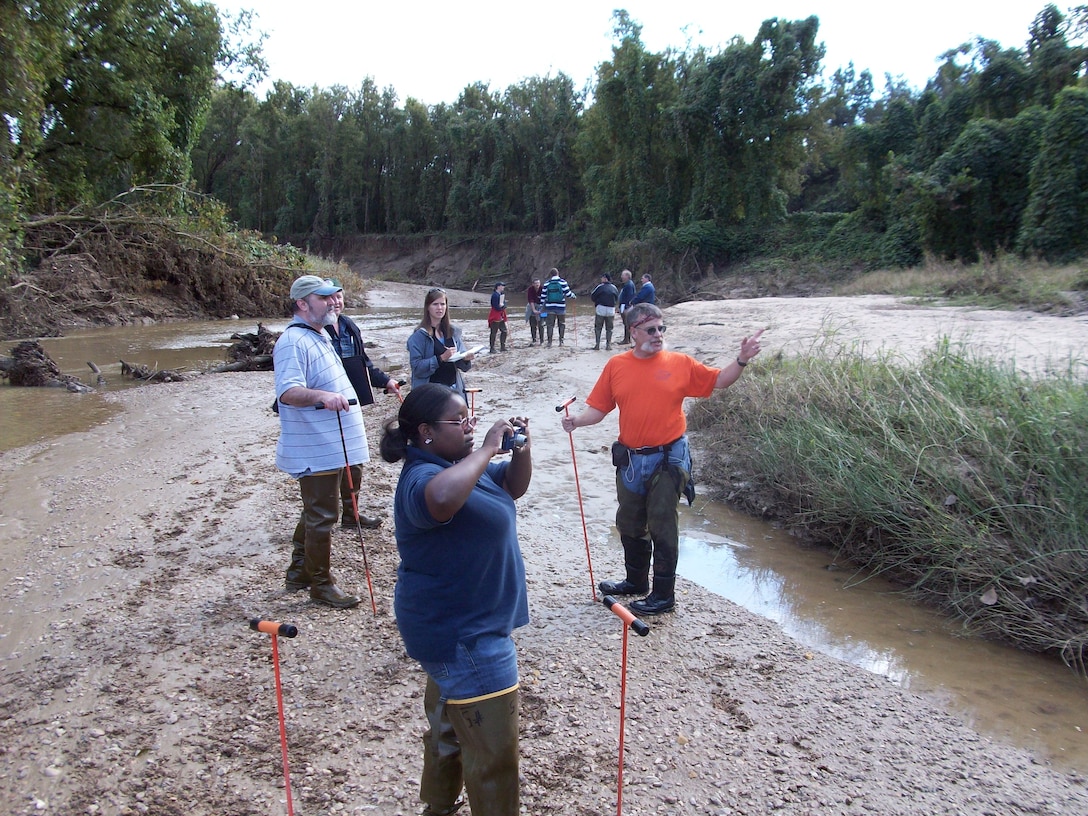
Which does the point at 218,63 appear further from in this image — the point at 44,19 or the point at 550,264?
the point at 550,264

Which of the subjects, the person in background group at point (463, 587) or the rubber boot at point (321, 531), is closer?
the person in background group at point (463, 587)

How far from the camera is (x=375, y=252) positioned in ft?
222

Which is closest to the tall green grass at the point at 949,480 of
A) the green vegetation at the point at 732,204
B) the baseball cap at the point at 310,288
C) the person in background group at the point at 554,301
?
the green vegetation at the point at 732,204

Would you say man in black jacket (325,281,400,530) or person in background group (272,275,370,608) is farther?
man in black jacket (325,281,400,530)

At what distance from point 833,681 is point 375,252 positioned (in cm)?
6730

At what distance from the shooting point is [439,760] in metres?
2.55

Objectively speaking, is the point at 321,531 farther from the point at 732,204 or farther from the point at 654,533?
the point at 732,204

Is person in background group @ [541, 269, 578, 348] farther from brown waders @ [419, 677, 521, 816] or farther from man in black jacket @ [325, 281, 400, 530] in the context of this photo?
brown waders @ [419, 677, 521, 816]

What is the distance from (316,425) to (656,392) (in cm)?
202

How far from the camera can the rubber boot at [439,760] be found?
2.50m

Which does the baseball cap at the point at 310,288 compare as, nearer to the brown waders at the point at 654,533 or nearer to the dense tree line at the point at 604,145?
the brown waders at the point at 654,533

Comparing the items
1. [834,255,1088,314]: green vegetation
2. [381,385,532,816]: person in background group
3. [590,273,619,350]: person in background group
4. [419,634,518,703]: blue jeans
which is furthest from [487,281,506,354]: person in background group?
[419,634,518,703]: blue jeans

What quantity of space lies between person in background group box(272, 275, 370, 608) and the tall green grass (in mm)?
3864

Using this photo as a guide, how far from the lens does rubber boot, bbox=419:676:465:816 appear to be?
98.6 inches
